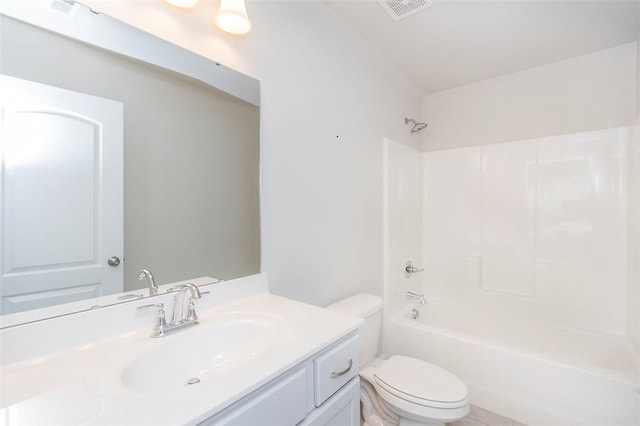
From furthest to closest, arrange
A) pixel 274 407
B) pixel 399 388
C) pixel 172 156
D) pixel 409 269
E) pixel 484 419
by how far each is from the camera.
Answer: pixel 409 269
pixel 484 419
pixel 399 388
pixel 172 156
pixel 274 407

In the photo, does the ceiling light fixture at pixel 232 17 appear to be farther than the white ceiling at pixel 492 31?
No

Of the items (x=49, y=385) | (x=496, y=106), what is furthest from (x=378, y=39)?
(x=49, y=385)

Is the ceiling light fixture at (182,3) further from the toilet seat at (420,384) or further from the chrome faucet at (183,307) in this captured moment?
the toilet seat at (420,384)

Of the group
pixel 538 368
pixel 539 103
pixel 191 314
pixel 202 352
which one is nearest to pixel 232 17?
pixel 191 314

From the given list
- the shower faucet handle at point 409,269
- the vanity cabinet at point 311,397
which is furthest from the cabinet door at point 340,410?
the shower faucet handle at point 409,269

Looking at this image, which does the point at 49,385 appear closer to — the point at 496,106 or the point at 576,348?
the point at 576,348

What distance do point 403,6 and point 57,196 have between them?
1888 millimetres

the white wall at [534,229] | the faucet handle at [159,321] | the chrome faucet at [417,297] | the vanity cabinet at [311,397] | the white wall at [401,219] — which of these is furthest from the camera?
the chrome faucet at [417,297]

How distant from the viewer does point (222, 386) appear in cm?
63

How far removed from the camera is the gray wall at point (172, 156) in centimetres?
83

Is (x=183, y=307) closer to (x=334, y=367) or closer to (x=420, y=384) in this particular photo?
(x=334, y=367)

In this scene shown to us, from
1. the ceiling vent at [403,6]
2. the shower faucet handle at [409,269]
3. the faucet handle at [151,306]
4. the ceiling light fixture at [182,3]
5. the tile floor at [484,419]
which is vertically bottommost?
the tile floor at [484,419]

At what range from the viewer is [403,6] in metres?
1.64

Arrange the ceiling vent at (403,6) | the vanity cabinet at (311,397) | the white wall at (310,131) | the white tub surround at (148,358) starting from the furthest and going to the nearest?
the ceiling vent at (403,6) < the white wall at (310,131) < the vanity cabinet at (311,397) < the white tub surround at (148,358)
